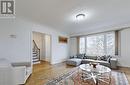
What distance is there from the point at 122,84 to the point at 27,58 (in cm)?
391

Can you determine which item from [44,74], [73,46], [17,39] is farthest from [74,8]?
[73,46]

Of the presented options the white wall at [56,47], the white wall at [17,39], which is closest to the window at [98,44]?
the white wall at [56,47]

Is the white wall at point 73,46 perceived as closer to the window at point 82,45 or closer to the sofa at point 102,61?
the window at point 82,45

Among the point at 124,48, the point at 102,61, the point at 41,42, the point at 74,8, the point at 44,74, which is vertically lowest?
the point at 44,74

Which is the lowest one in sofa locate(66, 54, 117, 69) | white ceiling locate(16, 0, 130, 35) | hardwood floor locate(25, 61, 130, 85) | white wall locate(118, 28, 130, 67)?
hardwood floor locate(25, 61, 130, 85)

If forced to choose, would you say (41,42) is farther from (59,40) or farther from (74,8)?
(74,8)

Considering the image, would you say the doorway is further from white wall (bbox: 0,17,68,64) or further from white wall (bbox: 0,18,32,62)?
white wall (bbox: 0,18,32,62)

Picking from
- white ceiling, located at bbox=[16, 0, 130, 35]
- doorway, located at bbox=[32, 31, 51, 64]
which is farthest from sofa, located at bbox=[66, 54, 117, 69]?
doorway, located at bbox=[32, 31, 51, 64]

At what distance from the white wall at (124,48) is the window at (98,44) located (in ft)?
1.45

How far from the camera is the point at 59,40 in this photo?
22.6 feet

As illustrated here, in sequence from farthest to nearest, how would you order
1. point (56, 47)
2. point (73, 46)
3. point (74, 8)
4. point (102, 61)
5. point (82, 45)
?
point (73, 46) < point (82, 45) < point (56, 47) < point (102, 61) < point (74, 8)

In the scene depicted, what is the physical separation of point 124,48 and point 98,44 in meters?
1.60

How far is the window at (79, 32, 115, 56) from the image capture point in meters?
5.97

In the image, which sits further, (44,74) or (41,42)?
(41,42)
